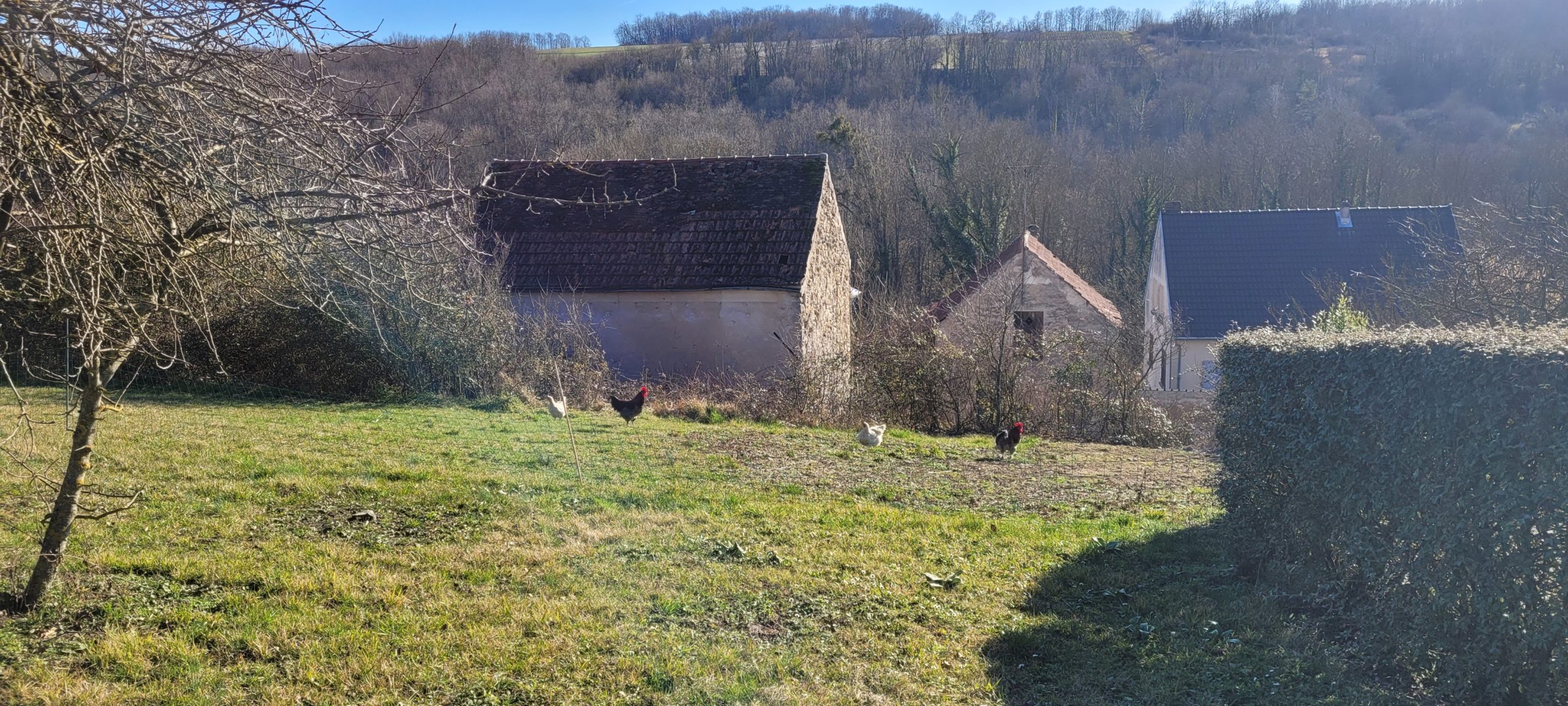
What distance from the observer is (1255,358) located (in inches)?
276

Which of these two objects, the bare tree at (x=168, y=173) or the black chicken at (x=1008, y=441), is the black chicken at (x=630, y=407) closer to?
the black chicken at (x=1008, y=441)

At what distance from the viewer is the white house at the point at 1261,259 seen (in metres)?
28.1

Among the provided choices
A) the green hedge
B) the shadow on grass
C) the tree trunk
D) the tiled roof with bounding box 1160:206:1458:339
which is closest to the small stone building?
the tiled roof with bounding box 1160:206:1458:339

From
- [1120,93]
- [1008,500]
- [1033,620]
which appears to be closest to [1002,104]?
[1120,93]

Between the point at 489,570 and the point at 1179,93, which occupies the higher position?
the point at 1179,93

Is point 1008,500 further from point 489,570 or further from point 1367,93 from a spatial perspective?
point 1367,93

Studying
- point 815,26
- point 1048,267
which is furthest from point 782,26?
point 1048,267

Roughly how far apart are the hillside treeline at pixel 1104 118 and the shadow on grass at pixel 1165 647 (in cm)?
1573

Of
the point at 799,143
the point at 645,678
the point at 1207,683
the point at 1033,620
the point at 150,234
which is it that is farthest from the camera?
the point at 799,143

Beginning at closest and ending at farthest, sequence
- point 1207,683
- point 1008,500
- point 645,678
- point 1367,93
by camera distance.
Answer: point 645,678
point 1207,683
point 1008,500
point 1367,93

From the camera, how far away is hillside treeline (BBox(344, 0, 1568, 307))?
1694 inches

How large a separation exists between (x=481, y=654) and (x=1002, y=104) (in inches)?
2510

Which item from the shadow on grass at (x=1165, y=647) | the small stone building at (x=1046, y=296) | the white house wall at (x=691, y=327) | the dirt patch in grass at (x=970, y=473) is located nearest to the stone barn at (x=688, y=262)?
the white house wall at (x=691, y=327)

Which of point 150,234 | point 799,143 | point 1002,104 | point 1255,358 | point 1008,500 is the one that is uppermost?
point 1002,104
